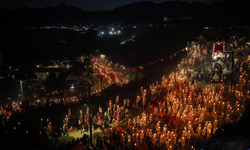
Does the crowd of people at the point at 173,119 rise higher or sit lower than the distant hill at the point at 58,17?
lower

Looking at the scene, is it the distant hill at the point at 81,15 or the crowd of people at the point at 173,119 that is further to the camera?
the distant hill at the point at 81,15

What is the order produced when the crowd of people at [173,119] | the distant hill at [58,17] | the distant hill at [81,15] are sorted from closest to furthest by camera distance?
1. the crowd of people at [173,119]
2. the distant hill at [81,15]
3. the distant hill at [58,17]

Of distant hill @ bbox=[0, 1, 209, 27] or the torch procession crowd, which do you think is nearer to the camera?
the torch procession crowd

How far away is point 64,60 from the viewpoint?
2978 centimetres

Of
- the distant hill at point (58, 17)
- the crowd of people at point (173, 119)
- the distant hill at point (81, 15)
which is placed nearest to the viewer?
the crowd of people at point (173, 119)

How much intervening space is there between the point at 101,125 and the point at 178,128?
364 centimetres

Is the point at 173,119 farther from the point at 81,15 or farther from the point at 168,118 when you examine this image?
the point at 81,15

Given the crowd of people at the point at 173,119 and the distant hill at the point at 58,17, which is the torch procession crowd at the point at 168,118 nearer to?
the crowd of people at the point at 173,119

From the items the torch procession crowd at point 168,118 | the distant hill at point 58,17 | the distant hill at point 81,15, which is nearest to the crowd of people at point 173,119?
the torch procession crowd at point 168,118

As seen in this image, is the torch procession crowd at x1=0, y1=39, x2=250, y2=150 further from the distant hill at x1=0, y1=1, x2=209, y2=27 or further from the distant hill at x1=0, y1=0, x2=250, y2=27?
the distant hill at x1=0, y1=1, x2=209, y2=27

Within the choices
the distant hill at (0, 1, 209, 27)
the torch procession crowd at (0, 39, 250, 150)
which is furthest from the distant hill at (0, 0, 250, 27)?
the torch procession crowd at (0, 39, 250, 150)

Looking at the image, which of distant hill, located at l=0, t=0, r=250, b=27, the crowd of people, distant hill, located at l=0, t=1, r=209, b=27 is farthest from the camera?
distant hill, located at l=0, t=1, r=209, b=27

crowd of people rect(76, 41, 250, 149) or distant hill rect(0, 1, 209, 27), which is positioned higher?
distant hill rect(0, 1, 209, 27)

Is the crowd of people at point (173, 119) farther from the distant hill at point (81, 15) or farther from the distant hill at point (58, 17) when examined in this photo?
the distant hill at point (58, 17)
